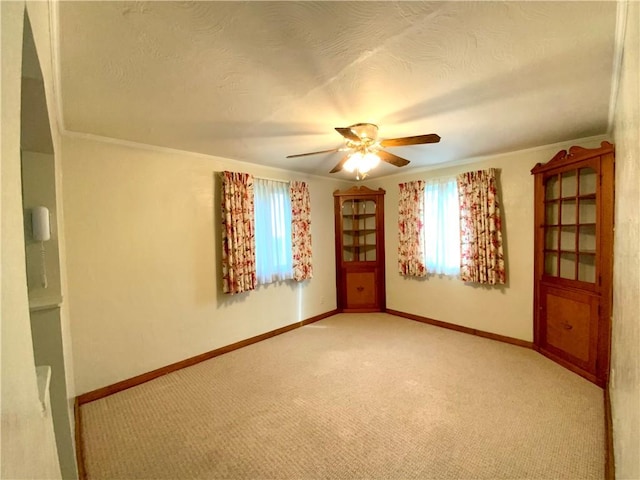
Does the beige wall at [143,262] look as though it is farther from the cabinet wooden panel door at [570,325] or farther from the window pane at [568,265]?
the window pane at [568,265]

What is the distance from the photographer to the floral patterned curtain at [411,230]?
4125 mm

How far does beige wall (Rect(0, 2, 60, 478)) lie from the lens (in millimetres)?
461

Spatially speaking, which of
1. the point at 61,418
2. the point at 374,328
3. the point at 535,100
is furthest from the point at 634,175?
the point at 374,328

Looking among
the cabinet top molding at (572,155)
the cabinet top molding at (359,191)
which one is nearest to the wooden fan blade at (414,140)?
the cabinet top molding at (572,155)

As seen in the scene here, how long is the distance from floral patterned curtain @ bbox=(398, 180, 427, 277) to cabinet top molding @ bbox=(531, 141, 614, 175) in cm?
140

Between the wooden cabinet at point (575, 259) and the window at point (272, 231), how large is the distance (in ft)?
9.79

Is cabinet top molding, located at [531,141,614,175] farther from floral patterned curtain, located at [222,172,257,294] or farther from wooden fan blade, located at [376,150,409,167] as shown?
floral patterned curtain, located at [222,172,257,294]

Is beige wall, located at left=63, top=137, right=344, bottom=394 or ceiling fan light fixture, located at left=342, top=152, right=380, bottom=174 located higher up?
ceiling fan light fixture, located at left=342, top=152, right=380, bottom=174

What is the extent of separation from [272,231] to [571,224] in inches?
130

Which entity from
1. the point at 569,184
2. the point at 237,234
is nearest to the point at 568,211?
the point at 569,184

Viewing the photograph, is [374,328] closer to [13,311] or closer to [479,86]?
[479,86]

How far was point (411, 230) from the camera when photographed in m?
4.20

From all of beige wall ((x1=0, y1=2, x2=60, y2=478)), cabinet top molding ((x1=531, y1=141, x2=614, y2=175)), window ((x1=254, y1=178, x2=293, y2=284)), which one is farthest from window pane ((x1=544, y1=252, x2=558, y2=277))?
beige wall ((x1=0, y1=2, x2=60, y2=478))

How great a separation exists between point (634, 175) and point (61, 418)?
9.55 ft
